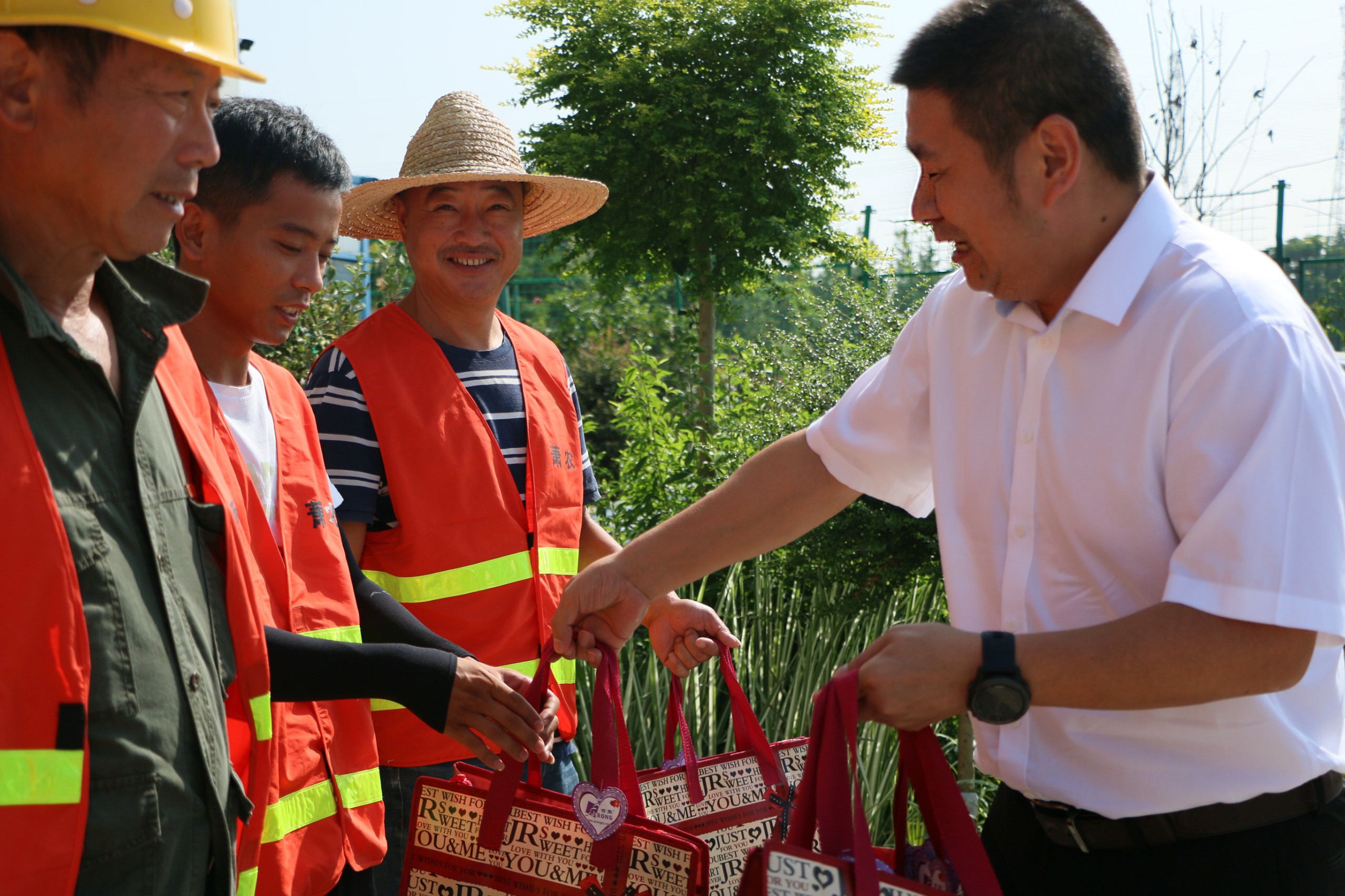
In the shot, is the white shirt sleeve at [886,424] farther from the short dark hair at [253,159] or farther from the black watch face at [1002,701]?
the short dark hair at [253,159]

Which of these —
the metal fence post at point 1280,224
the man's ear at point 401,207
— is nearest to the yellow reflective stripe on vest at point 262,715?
the man's ear at point 401,207

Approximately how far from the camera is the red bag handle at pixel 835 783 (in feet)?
5.05

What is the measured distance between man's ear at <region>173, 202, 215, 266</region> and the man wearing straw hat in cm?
53

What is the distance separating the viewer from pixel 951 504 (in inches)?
75.5

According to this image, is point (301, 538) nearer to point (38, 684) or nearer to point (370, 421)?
point (370, 421)

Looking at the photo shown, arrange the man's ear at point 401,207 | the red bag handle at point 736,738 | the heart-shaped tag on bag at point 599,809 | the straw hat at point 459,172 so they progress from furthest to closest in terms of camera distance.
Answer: the man's ear at point 401,207 → the straw hat at point 459,172 → the red bag handle at point 736,738 → the heart-shaped tag on bag at point 599,809

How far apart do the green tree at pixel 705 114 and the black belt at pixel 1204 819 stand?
5.99 metres

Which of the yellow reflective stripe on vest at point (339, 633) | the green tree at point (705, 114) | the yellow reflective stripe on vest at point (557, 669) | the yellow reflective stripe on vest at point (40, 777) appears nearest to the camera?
the yellow reflective stripe on vest at point (40, 777)

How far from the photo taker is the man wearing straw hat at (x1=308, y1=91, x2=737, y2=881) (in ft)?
8.70

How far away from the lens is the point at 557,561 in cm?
289

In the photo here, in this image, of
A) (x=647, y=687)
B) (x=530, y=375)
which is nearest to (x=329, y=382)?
(x=530, y=375)

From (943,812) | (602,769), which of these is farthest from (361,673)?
(943,812)

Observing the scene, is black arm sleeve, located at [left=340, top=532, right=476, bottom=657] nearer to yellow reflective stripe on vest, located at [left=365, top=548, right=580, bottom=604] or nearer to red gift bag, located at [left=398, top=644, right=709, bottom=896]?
yellow reflective stripe on vest, located at [left=365, top=548, right=580, bottom=604]

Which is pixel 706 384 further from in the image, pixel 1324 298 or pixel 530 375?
pixel 1324 298
